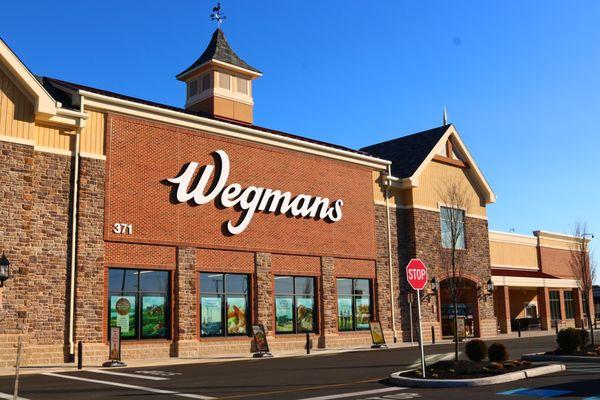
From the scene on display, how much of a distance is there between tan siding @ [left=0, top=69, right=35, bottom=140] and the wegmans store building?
7 cm

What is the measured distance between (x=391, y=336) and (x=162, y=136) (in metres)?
16.6

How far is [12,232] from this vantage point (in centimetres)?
2312

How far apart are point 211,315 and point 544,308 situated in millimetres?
31173

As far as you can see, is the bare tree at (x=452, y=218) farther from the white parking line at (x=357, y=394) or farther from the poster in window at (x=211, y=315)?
the white parking line at (x=357, y=394)

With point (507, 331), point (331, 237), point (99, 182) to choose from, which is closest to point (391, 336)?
point (331, 237)

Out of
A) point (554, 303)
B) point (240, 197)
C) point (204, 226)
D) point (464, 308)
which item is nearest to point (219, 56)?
point (240, 197)

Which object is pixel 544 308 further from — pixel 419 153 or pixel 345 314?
pixel 345 314

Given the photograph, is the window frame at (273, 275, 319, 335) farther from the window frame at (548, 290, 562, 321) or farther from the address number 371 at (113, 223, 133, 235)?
the window frame at (548, 290, 562, 321)

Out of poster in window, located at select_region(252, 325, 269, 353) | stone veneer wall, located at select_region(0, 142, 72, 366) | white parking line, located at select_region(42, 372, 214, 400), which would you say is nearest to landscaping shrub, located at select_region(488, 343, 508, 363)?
white parking line, located at select_region(42, 372, 214, 400)

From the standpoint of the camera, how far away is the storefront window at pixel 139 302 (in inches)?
1013

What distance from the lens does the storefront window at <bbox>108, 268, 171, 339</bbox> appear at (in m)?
25.7

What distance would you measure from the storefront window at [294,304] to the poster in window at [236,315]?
6.30 feet

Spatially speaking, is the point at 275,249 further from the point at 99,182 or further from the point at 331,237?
the point at 99,182

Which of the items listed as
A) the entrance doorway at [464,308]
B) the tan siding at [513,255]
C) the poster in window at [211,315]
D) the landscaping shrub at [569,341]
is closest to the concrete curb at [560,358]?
the landscaping shrub at [569,341]
